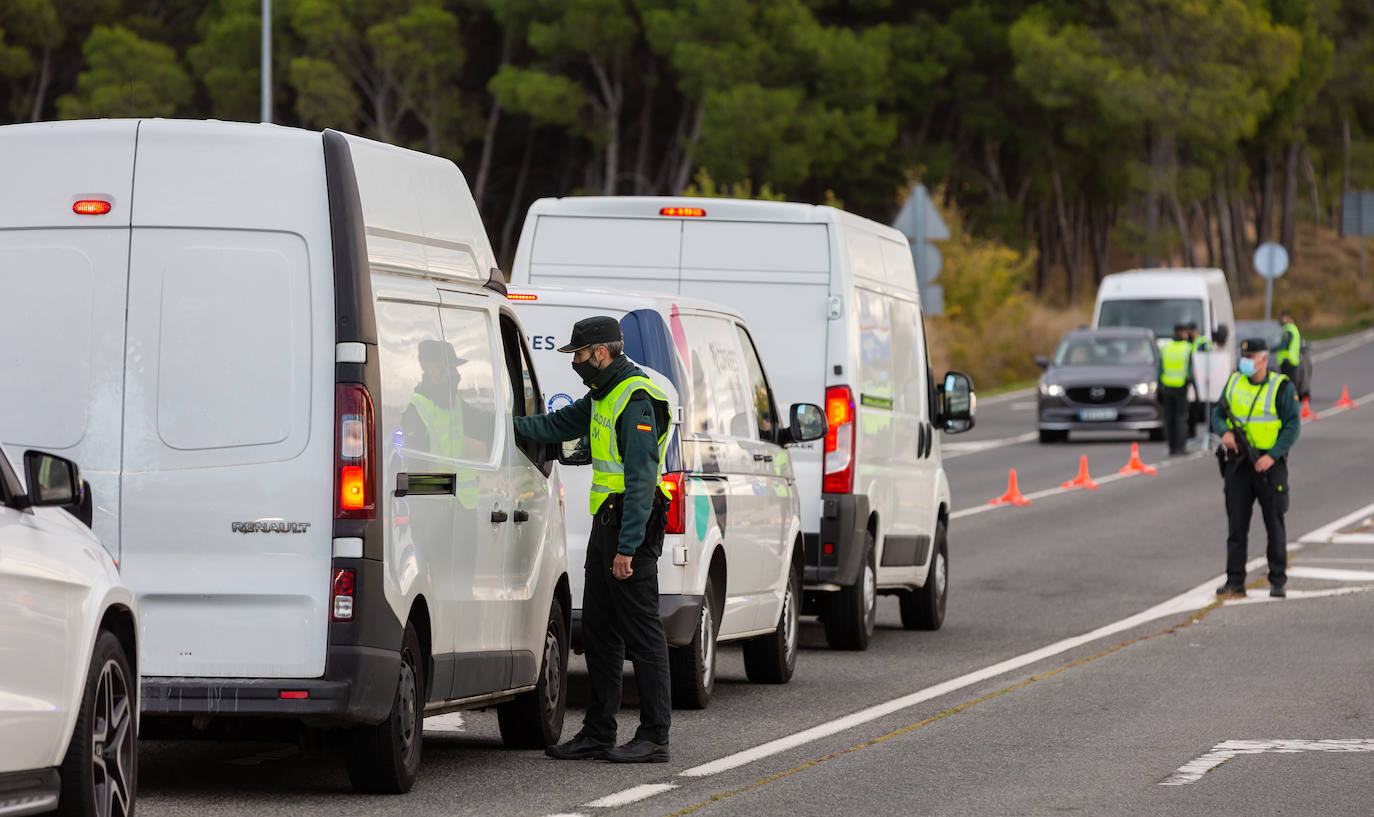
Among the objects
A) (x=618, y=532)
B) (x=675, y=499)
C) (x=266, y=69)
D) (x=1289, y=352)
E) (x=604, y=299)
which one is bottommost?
(x=618, y=532)

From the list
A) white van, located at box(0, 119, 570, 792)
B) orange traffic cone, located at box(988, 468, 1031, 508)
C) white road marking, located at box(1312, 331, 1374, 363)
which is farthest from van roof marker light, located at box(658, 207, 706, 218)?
white road marking, located at box(1312, 331, 1374, 363)

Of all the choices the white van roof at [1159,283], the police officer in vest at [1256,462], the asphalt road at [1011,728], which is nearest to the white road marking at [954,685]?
the asphalt road at [1011,728]

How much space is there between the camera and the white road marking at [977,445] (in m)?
34.6

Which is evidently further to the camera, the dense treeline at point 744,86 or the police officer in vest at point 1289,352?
the dense treeline at point 744,86

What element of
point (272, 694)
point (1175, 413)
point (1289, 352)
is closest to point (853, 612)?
point (272, 694)

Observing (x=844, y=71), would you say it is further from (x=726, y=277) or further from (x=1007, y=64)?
(x=726, y=277)

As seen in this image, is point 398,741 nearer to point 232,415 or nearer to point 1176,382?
point 232,415

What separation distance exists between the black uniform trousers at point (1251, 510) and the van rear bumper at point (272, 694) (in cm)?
1049

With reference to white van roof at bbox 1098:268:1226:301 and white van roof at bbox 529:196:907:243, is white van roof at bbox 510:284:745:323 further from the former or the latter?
white van roof at bbox 1098:268:1226:301

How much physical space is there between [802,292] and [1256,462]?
5.03 m

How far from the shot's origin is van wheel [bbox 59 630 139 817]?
676cm

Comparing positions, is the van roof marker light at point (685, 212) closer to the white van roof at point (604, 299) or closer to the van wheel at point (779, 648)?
the van wheel at point (779, 648)

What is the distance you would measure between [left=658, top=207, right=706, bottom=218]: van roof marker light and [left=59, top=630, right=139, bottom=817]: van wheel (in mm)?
7283

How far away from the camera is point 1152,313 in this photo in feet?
132
